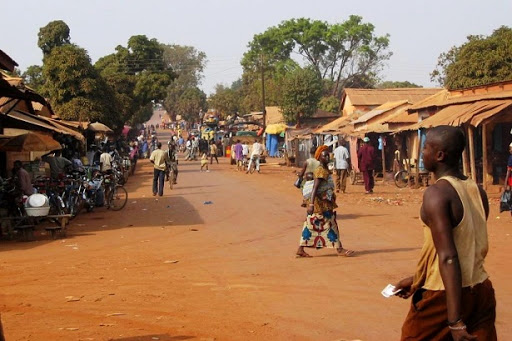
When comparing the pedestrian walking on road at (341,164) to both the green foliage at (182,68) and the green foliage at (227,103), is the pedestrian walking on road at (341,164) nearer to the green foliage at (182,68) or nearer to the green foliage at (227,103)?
the green foliage at (227,103)

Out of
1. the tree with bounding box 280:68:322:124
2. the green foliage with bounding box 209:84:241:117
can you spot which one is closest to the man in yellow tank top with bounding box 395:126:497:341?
the tree with bounding box 280:68:322:124

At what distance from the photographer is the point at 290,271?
1010 cm

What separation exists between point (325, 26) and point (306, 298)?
72.7m

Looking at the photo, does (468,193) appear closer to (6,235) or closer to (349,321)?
(349,321)

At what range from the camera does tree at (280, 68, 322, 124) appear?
204 feet

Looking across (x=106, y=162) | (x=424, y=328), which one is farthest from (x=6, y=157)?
(x=424, y=328)

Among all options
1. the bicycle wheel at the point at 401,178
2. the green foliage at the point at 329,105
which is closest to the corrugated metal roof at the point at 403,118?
the bicycle wheel at the point at 401,178

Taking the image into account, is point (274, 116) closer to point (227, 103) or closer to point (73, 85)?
point (227, 103)

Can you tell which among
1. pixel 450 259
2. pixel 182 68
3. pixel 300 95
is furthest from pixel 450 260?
pixel 182 68

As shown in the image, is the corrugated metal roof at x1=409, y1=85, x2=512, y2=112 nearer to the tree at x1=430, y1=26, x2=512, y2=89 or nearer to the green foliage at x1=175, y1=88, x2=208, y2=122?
the tree at x1=430, y1=26, x2=512, y2=89

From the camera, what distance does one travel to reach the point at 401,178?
88.1ft

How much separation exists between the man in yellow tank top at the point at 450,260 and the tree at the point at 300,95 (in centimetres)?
5779

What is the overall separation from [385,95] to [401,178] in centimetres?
2237

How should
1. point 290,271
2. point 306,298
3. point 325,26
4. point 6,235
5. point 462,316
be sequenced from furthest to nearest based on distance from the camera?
point 325,26
point 6,235
point 290,271
point 306,298
point 462,316
